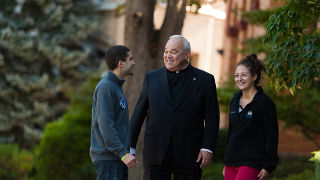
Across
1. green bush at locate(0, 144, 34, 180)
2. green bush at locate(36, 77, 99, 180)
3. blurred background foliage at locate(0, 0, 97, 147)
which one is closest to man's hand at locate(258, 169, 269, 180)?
green bush at locate(36, 77, 99, 180)

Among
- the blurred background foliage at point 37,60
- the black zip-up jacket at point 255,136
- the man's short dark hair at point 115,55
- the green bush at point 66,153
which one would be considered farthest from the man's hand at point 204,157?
the blurred background foliage at point 37,60

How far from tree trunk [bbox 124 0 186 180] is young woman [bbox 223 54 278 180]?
495 centimetres

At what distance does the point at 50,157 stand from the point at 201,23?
1545 centimetres

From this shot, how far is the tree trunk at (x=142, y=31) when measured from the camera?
38.4 ft

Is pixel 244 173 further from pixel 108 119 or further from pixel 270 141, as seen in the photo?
pixel 108 119

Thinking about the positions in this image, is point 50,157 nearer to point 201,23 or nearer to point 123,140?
point 123,140

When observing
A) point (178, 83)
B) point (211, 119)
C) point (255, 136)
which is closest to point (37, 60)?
point (178, 83)

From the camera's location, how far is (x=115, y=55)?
6465mm

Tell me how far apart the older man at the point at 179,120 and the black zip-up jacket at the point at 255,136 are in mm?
234

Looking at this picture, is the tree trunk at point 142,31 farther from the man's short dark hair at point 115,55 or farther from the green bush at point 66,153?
the man's short dark hair at point 115,55

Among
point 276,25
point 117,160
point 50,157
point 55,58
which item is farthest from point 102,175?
point 55,58

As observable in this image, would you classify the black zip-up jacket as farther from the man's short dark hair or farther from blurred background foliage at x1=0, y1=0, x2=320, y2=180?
blurred background foliage at x1=0, y1=0, x2=320, y2=180

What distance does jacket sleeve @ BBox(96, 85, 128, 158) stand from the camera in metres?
6.21

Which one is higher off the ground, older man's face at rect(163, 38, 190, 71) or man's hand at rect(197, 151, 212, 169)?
older man's face at rect(163, 38, 190, 71)
